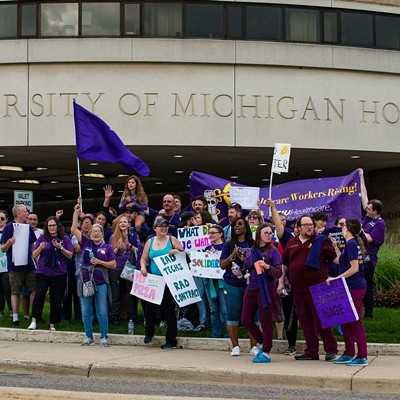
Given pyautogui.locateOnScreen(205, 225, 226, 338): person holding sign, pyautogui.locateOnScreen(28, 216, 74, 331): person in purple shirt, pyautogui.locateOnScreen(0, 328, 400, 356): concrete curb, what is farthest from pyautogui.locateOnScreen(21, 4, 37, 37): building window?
pyautogui.locateOnScreen(205, 225, 226, 338): person holding sign

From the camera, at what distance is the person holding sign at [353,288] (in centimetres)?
1248

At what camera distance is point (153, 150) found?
26.9 metres

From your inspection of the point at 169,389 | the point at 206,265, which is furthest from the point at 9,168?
the point at 169,389

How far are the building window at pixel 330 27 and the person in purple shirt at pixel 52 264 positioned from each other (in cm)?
1338

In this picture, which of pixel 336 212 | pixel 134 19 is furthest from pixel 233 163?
pixel 336 212

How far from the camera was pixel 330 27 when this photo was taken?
26.8 m

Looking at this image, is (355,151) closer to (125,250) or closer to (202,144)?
(202,144)

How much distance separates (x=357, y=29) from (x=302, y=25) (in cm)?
164

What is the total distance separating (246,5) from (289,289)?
45.4 feet

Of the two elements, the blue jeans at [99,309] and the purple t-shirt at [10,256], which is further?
the purple t-shirt at [10,256]

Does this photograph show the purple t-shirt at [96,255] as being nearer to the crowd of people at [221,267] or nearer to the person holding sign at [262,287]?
the crowd of people at [221,267]

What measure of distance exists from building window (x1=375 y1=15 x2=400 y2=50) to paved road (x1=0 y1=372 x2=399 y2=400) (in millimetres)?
17683

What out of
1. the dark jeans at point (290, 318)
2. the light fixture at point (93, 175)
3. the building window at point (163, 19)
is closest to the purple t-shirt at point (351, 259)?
the dark jeans at point (290, 318)

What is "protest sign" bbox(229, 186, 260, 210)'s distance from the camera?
16.8 m
